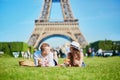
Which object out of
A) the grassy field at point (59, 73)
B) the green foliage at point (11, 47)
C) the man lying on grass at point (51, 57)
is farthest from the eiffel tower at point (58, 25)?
the grassy field at point (59, 73)

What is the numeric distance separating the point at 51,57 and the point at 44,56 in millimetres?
181

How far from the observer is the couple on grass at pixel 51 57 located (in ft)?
24.2

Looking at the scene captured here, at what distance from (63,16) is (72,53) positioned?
35464mm

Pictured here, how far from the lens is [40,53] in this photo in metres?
7.70

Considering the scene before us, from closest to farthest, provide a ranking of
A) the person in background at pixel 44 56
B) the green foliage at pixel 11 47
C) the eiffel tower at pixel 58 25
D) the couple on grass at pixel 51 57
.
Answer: the couple on grass at pixel 51 57 < the person in background at pixel 44 56 < the green foliage at pixel 11 47 < the eiffel tower at pixel 58 25

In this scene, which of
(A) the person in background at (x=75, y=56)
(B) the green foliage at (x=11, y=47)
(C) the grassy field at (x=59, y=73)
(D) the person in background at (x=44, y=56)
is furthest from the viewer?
(B) the green foliage at (x=11, y=47)

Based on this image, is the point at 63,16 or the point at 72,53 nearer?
the point at 72,53

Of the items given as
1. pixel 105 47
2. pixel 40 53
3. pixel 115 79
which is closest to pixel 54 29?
pixel 105 47

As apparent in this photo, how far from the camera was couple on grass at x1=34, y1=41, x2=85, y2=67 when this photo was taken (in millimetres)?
7371

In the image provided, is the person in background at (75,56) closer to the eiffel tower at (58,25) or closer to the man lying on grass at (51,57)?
the man lying on grass at (51,57)

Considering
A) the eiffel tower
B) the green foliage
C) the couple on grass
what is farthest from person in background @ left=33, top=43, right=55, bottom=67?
the eiffel tower

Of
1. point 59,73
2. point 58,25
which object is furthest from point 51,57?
point 58,25

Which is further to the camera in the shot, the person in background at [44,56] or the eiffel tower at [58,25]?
the eiffel tower at [58,25]

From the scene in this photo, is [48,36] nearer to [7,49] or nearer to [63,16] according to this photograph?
[63,16]
